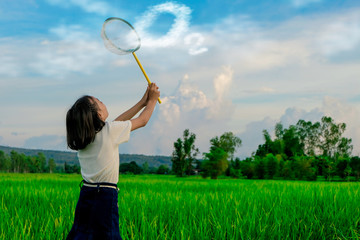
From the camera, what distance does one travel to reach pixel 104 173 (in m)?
2.85

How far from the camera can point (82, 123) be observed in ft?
9.14

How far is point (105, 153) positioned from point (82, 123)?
0.35m

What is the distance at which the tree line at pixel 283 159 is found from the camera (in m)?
37.9

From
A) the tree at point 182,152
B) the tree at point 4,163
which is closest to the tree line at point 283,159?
the tree at point 182,152

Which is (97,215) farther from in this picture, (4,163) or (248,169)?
(4,163)

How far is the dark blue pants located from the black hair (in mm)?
456

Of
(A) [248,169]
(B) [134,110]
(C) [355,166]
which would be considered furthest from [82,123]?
(A) [248,169]

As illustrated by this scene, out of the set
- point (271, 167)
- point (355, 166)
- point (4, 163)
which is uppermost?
point (355, 166)

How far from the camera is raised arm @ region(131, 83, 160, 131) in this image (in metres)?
2.98

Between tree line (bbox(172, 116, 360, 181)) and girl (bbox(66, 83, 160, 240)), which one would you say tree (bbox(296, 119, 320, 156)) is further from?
girl (bbox(66, 83, 160, 240))

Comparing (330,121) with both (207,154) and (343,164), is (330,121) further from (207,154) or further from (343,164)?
(207,154)

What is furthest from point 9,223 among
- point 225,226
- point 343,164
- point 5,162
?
point 5,162

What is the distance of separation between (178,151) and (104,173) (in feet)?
142

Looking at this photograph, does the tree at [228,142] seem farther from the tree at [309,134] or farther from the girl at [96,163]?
the girl at [96,163]
